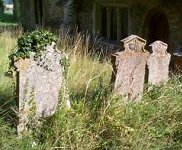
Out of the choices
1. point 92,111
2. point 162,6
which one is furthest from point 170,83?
point 162,6

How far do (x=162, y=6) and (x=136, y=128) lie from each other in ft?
21.2

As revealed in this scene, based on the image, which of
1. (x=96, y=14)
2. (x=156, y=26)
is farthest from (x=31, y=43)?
(x=96, y=14)

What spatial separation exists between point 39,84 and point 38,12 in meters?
14.6

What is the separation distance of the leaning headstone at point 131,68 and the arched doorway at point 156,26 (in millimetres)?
5304

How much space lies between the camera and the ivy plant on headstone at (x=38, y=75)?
587 centimetres

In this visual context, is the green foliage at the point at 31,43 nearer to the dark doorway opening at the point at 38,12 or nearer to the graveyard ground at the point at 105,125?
the graveyard ground at the point at 105,125

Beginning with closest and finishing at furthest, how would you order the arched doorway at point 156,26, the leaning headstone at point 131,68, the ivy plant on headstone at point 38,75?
the ivy plant on headstone at point 38,75 < the leaning headstone at point 131,68 < the arched doorway at point 156,26

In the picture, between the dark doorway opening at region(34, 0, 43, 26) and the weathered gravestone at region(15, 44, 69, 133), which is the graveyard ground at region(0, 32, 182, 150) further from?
the dark doorway opening at region(34, 0, 43, 26)

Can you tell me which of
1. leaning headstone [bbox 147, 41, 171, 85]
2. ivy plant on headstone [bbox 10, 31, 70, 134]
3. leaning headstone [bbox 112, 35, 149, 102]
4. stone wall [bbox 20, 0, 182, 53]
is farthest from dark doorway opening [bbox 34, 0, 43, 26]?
ivy plant on headstone [bbox 10, 31, 70, 134]

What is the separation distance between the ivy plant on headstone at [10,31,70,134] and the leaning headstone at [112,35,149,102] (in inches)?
36.8

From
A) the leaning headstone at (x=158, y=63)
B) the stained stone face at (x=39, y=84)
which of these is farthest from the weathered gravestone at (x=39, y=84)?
the leaning headstone at (x=158, y=63)

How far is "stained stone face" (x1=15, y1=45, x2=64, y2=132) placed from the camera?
5.87m

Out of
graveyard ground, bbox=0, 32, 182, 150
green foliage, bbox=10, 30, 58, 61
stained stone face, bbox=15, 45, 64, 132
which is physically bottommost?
graveyard ground, bbox=0, 32, 182, 150

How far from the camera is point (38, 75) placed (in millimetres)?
6043
